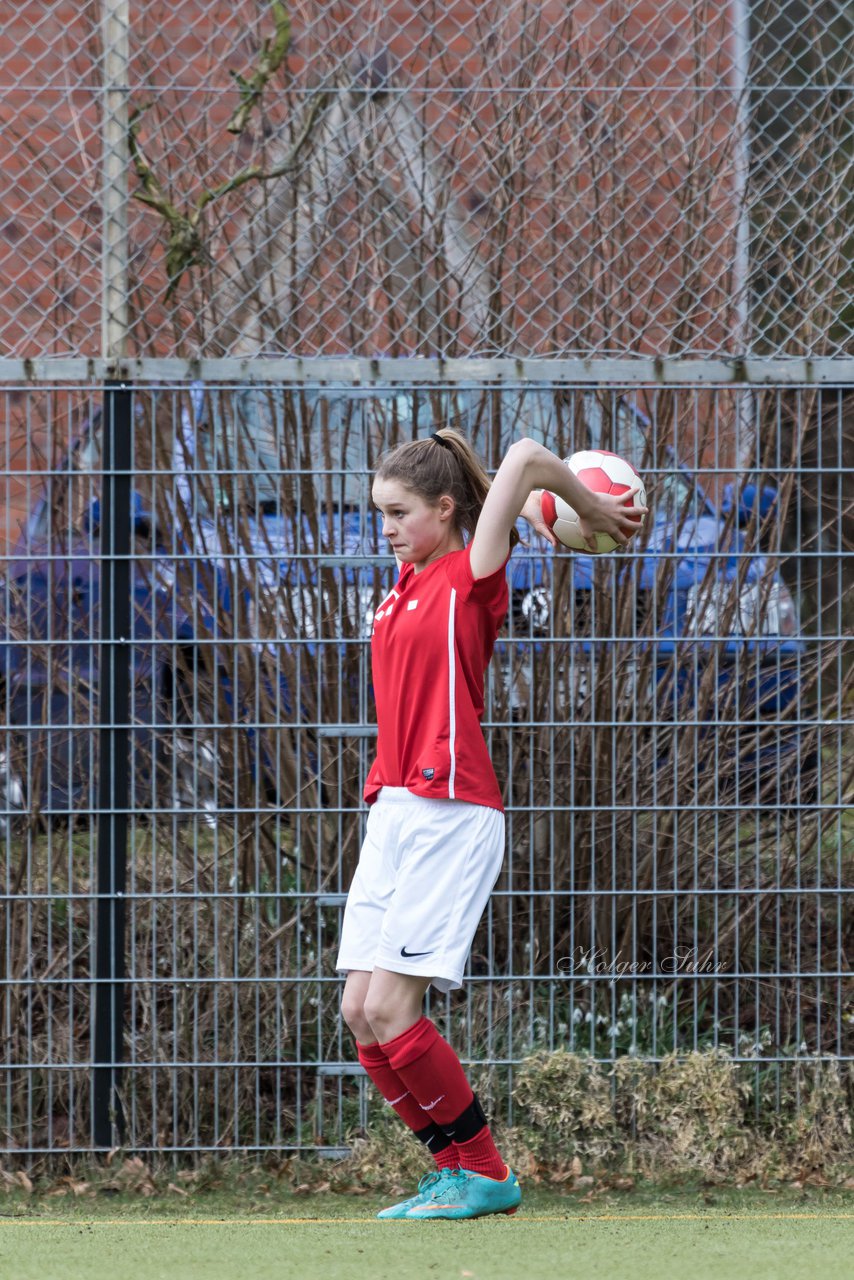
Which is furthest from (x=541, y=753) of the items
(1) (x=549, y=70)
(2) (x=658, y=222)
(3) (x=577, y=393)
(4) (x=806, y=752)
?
(1) (x=549, y=70)

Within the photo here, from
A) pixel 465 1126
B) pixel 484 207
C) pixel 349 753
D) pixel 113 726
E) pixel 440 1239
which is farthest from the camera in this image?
pixel 484 207

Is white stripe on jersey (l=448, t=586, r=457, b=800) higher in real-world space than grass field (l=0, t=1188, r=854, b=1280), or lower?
higher

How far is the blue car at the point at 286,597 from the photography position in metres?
4.45

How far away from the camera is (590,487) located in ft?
11.8

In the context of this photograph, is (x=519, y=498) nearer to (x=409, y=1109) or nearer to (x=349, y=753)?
(x=349, y=753)

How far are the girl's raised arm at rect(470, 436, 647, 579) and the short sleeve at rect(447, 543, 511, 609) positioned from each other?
0.06 feet

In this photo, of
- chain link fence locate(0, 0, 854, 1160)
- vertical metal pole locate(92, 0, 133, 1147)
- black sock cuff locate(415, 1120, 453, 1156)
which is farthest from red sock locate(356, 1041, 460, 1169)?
vertical metal pole locate(92, 0, 133, 1147)

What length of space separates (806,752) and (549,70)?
7.43ft

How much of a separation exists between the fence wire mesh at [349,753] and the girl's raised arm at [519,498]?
0.96 m

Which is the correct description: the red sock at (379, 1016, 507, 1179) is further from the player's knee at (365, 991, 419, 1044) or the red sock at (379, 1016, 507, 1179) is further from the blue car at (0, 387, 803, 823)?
the blue car at (0, 387, 803, 823)

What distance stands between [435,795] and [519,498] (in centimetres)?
69

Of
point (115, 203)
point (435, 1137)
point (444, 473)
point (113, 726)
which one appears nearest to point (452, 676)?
point (444, 473)

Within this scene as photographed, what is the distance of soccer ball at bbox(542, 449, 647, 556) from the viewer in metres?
3.60

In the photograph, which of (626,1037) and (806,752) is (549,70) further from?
(626,1037)
